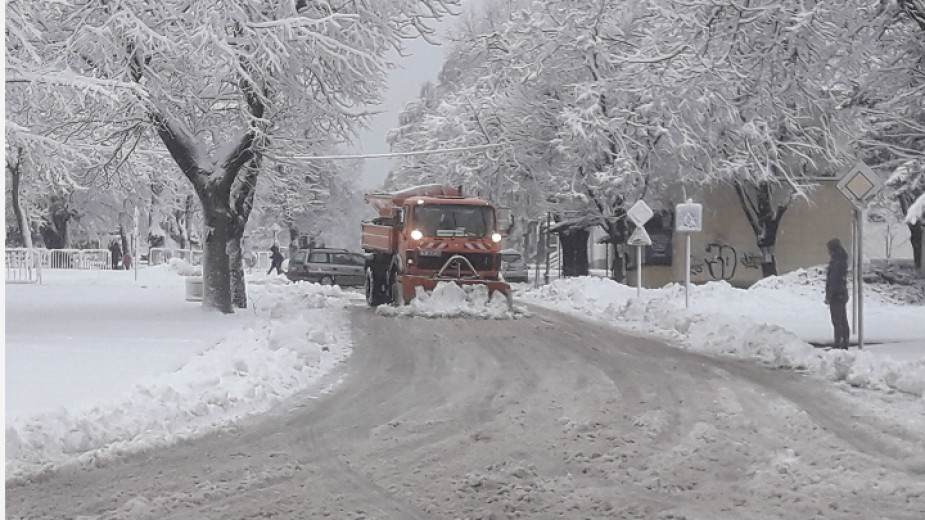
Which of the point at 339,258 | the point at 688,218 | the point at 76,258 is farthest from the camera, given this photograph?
the point at 339,258

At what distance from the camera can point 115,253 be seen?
41.4 m

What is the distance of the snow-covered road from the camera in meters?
6.11

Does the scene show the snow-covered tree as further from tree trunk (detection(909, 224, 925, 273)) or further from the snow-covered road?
tree trunk (detection(909, 224, 925, 273))

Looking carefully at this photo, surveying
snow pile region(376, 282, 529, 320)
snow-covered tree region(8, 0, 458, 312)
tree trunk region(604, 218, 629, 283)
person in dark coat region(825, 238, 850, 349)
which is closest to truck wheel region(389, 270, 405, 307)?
snow pile region(376, 282, 529, 320)

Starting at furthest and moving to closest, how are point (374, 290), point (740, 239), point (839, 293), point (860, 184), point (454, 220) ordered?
point (740, 239) < point (374, 290) < point (454, 220) < point (839, 293) < point (860, 184)

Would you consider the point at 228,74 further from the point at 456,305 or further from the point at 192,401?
the point at 192,401

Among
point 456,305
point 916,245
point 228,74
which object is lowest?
point 456,305

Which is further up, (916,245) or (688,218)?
(688,218)

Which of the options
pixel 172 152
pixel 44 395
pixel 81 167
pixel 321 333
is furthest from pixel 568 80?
pixel 44 395

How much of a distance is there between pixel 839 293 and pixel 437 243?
8517 millimetres

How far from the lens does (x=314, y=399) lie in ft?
33.8

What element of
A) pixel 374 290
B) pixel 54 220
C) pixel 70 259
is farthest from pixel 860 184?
pixel 70 259

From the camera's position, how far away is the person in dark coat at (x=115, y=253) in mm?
40500

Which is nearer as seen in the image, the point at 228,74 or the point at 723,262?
the point at 228,74
